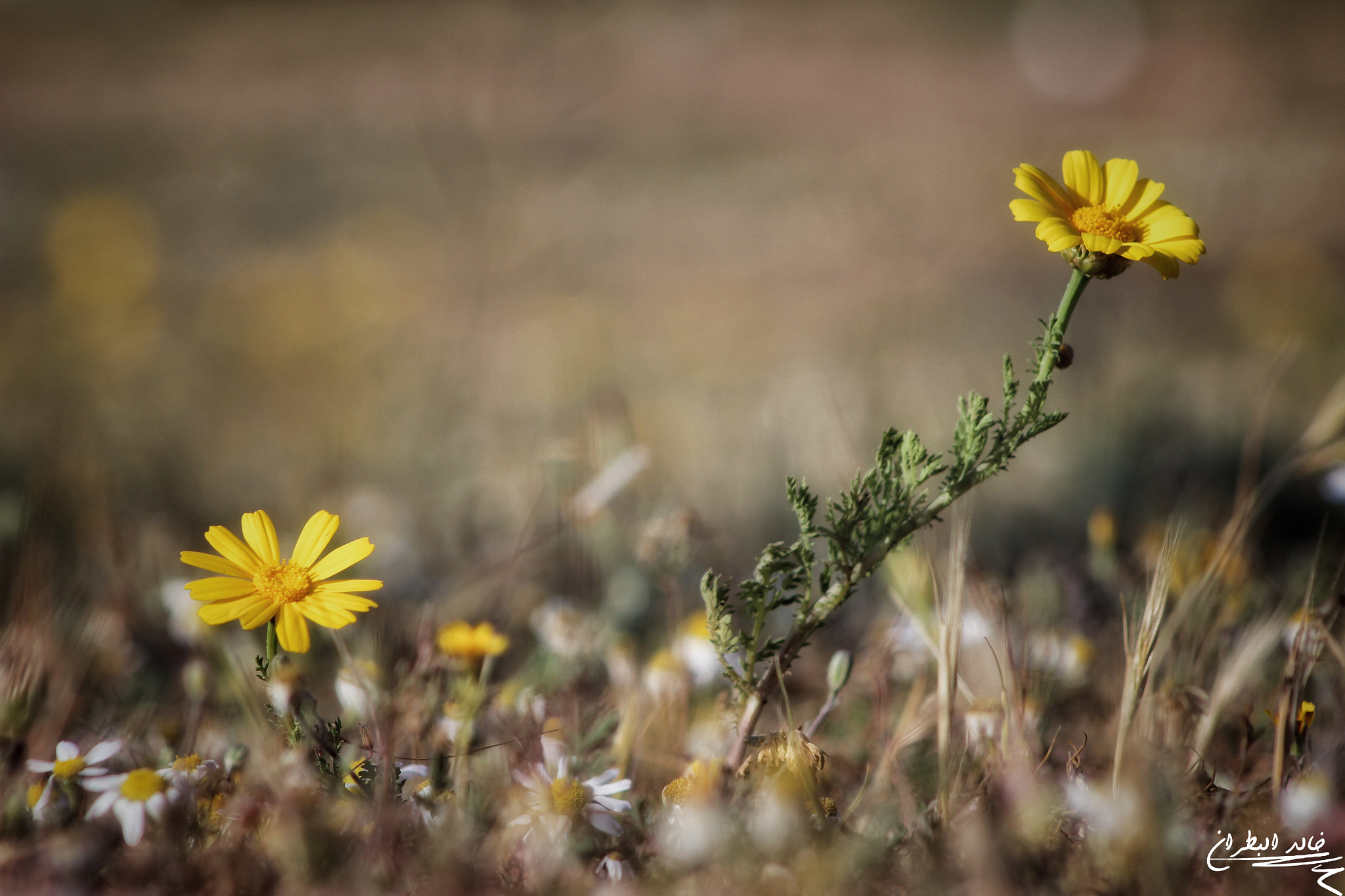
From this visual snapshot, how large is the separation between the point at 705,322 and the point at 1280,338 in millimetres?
2452

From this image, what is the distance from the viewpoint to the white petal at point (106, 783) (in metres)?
0.96

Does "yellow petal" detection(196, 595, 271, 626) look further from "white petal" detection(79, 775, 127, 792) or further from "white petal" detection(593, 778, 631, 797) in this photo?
"white petal" detection(593, 778, 631, 797)

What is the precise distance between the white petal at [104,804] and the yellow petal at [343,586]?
0.29 meters

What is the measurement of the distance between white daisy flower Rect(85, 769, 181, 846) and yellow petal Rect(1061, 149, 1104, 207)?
1.22m

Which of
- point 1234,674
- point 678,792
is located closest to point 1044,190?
point 1234,674

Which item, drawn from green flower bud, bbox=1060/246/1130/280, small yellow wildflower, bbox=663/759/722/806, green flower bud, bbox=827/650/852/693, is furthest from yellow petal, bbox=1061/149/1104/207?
small yellow wildflower, bbox=663/759/722/806

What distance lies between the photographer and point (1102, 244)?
93cm

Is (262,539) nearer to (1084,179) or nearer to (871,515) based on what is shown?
(871,515)

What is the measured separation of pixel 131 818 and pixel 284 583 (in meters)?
0.28

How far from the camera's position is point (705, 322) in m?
4.53

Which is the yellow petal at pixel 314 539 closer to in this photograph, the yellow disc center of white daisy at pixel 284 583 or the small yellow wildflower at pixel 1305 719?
the yellow disc center of white daisy at pixel 284 583

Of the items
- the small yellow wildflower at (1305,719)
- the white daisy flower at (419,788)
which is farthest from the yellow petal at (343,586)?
the small yellow wildflower at (1305,719)

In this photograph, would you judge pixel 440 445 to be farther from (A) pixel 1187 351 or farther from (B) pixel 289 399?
(A) pixel 1187 351

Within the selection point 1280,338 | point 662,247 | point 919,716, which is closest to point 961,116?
point 662,247
